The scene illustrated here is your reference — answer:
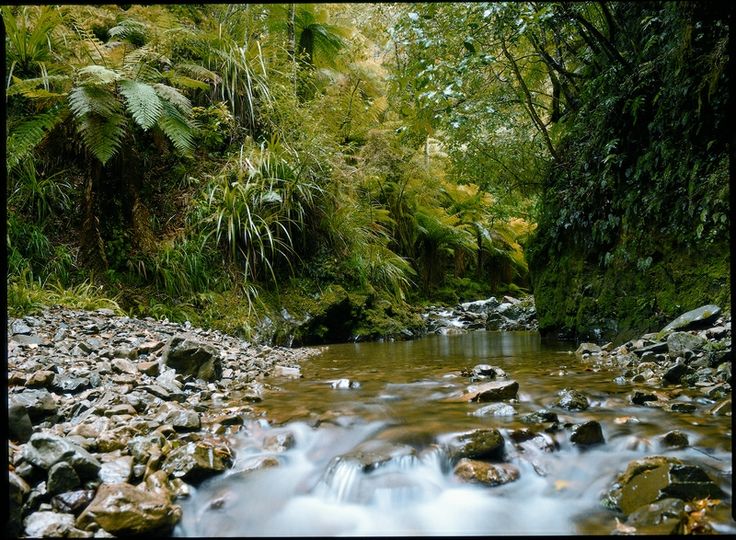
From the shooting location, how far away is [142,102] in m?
5.49

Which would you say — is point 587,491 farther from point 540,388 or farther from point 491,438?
point 540,388

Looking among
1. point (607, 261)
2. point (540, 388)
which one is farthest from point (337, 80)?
point (540, 388)

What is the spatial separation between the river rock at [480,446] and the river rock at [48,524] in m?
1.52

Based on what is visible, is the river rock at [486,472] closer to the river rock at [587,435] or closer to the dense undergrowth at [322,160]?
the river rock at [587,435]

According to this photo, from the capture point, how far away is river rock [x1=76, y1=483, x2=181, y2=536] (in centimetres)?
168

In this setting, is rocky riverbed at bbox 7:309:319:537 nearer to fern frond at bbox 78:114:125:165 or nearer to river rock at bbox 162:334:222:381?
river rock at bbox 162:334:222:381

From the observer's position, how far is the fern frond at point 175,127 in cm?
586

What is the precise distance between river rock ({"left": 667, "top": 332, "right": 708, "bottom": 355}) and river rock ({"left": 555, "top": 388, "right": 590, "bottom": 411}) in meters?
1.21

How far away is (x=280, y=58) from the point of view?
8.47 meters

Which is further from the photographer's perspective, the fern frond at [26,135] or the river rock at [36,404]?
the fern frond at [26,135]

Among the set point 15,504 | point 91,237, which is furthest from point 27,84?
point 15,504

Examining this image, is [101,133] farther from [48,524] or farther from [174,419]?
[48,524]

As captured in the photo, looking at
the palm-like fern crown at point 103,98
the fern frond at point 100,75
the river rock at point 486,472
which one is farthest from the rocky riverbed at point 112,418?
the fern frond at point 100,75

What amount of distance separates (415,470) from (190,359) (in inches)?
86.7
